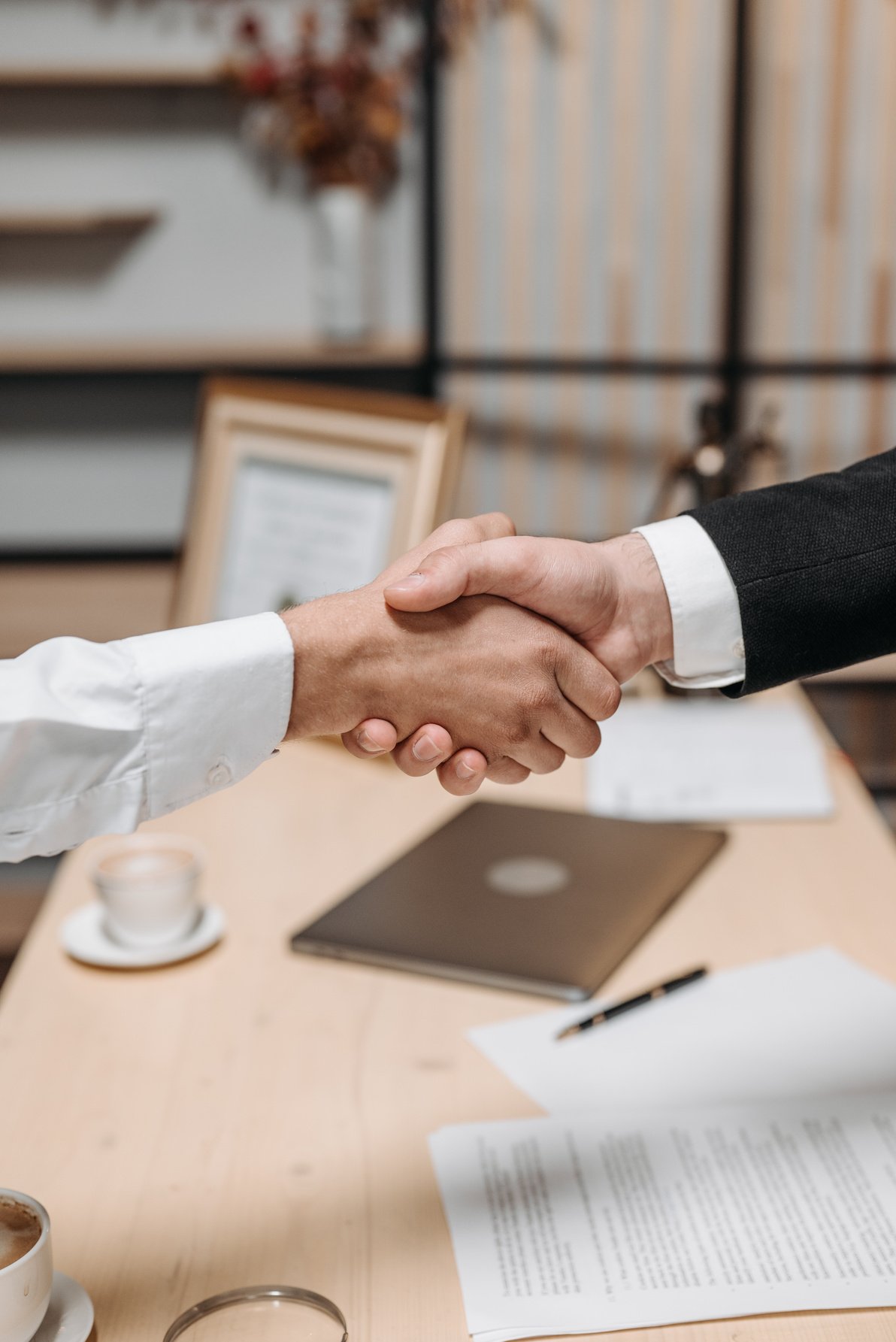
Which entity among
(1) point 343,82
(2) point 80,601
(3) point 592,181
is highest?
(1) point 343,82

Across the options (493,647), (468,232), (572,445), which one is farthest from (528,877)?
(468,232)

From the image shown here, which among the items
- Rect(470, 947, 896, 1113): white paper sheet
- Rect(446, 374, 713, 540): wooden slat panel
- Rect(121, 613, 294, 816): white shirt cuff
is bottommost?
Rect(446, 374, 713, 540): wooden slat panel

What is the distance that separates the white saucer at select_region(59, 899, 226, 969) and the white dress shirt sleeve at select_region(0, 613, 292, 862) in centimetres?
30

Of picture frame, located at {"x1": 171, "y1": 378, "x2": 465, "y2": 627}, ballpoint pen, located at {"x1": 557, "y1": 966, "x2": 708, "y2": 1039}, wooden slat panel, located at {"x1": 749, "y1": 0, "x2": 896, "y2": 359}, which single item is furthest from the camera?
wooden slat panel, located at {"x1": 749, "y1": 0, "x2": 896, "y2": 359}

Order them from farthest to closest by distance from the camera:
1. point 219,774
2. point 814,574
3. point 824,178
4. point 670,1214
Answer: point 824,178
point 814,574
point 219,774
point 670,1214

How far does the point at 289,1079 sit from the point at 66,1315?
277 millimetres

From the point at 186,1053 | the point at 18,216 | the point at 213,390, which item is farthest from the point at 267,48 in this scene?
the point at 186,1053

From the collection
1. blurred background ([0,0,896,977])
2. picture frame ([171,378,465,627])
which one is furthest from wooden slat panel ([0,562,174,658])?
picture frame ([171,378,465,627])

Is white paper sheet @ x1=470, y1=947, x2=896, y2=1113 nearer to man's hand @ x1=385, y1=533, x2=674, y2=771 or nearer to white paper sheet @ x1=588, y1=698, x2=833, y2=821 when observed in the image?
man's hand @ x1=385, y1=533, x2=674, y2=771

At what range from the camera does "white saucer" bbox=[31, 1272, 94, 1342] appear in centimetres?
74

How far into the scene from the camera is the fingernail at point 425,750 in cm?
115

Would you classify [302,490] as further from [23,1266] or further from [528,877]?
[23,1266]

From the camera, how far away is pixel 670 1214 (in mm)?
841

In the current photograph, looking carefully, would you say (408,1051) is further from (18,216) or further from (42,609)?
(18,216)
